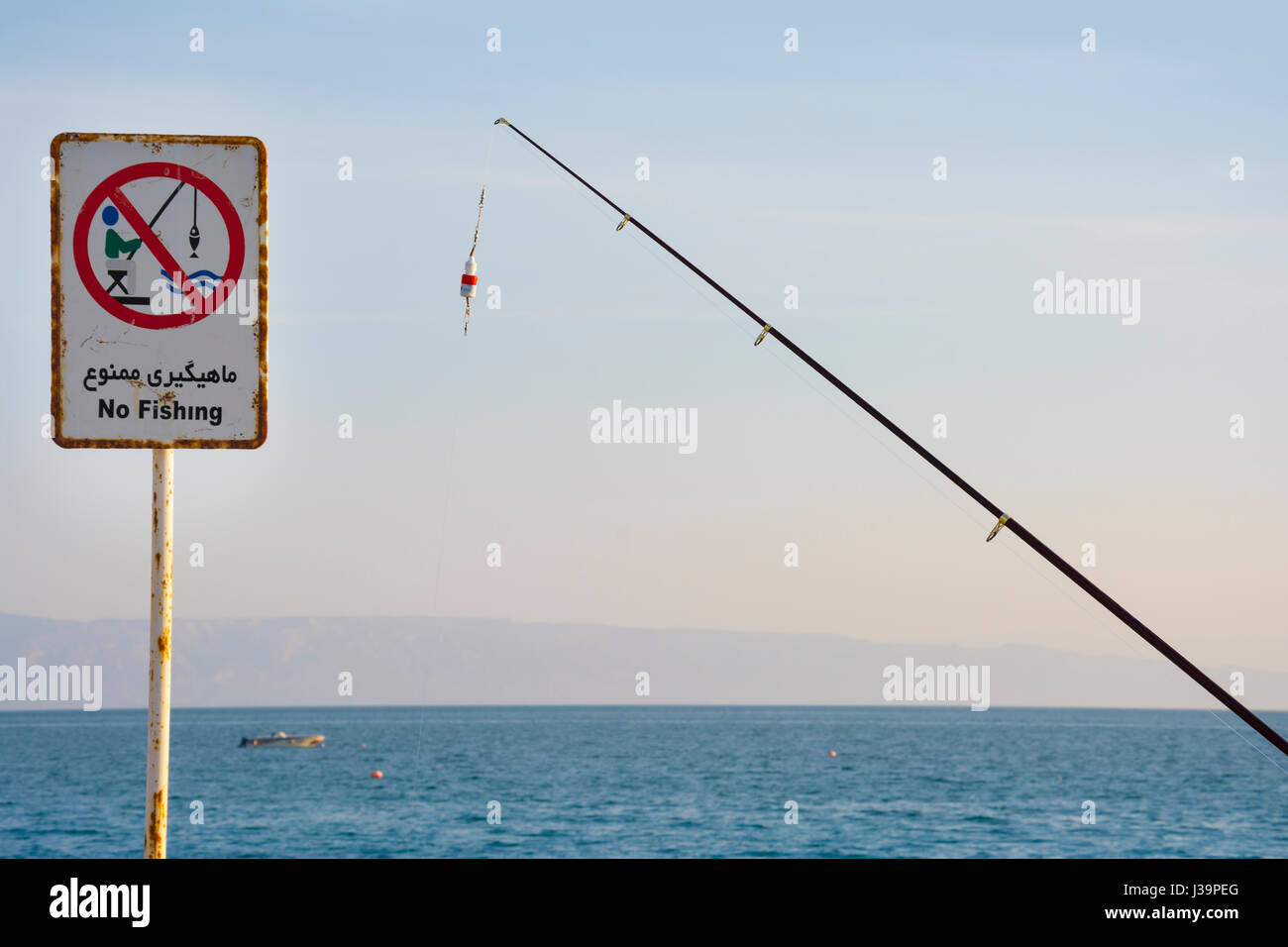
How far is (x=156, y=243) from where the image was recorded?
5.05 metres

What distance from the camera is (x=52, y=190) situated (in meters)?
5.00

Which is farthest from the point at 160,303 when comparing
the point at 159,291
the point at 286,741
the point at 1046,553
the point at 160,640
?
the point at 286,741

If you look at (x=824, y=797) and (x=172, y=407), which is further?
(x=824, y=797)

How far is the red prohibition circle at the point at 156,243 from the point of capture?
16.5 feet

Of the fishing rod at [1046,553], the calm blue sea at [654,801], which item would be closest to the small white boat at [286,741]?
the calm blue sea at [654,801]

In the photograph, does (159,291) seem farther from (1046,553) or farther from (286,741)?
(286,741)

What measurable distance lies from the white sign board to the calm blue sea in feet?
174

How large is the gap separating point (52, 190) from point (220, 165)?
2.03 ft

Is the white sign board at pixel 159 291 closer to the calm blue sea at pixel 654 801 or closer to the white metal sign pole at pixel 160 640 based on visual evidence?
the white metal sign pole at pixel 160 640

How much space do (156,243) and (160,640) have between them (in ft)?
4.93
